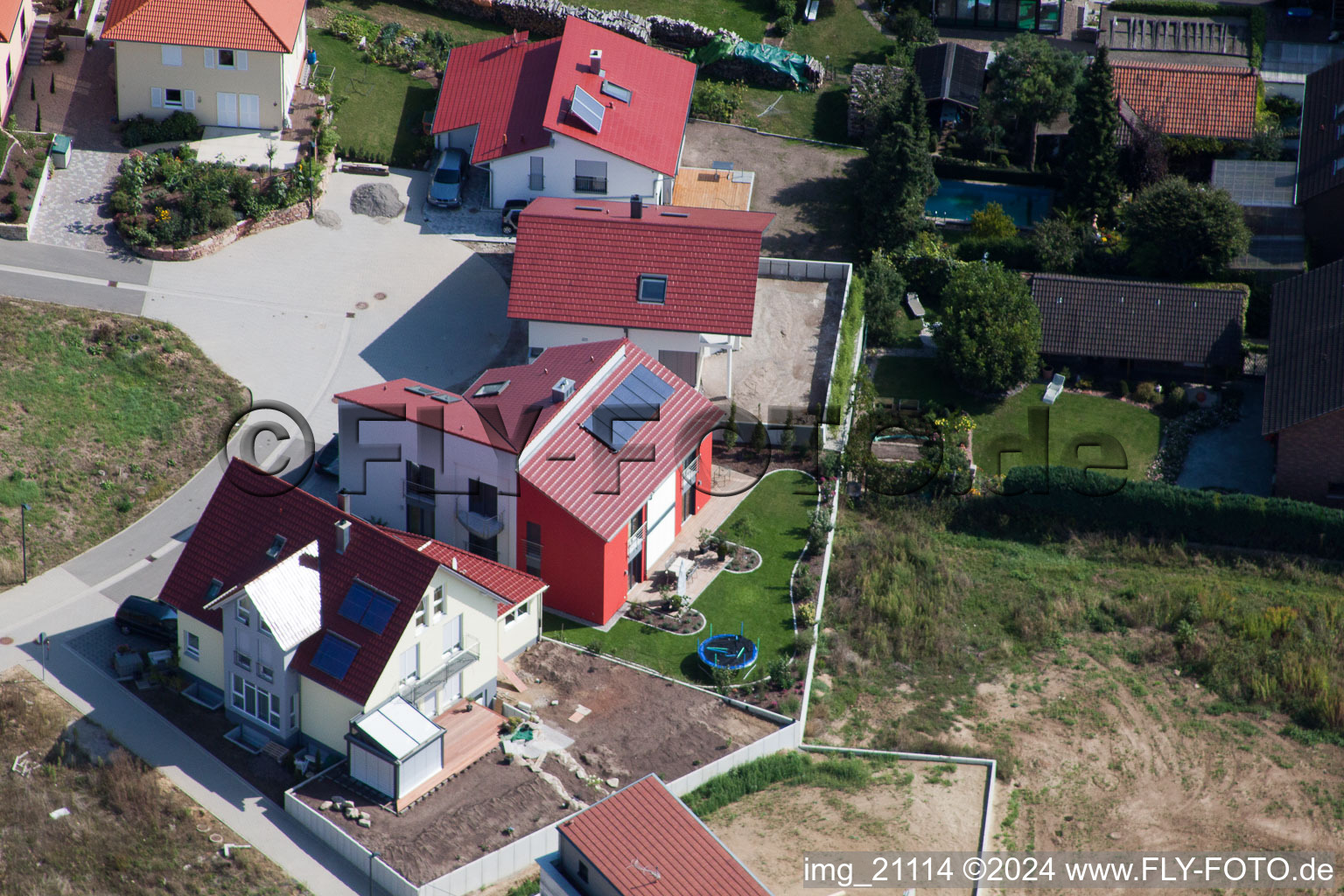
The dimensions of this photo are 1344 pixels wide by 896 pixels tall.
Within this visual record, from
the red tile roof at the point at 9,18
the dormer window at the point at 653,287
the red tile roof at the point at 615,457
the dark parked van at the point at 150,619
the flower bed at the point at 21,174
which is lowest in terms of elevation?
the dark parked van at the point at 150,619

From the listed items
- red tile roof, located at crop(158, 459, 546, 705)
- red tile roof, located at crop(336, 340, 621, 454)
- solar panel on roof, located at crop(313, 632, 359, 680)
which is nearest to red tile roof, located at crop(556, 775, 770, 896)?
red tile roof, located at crop(158, 459, 546, 705)

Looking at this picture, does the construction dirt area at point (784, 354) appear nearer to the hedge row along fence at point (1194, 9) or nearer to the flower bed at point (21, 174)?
the flower bed at point (21, 174)

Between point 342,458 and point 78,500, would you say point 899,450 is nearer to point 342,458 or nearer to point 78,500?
point 342,458

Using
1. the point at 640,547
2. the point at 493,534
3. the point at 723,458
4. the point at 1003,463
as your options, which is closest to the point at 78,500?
the point at 493,534

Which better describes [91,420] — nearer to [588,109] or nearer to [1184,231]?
[588,109]

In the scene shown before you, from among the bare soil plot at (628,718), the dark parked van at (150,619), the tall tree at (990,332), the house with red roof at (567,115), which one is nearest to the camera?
the bare soil plot at (628,718)

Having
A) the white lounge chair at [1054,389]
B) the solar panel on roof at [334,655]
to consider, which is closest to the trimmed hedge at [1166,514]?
the white lounge chair at [1054,389]
